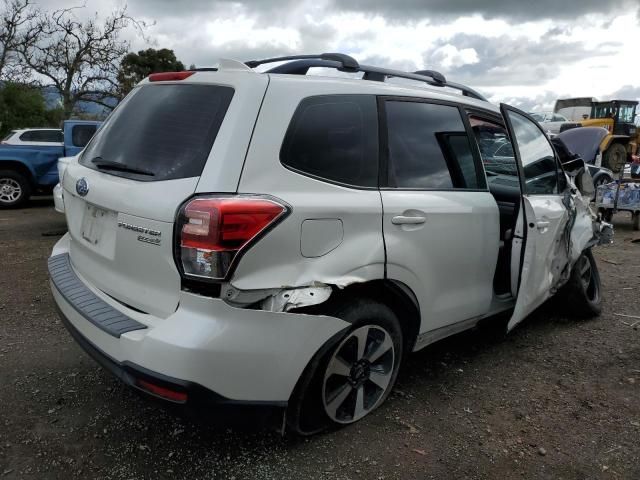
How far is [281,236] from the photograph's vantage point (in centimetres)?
214

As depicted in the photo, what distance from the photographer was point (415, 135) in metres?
2.88

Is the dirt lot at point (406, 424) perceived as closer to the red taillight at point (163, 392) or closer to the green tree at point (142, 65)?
the red taillight at point (163, 392)

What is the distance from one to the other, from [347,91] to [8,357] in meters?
2.77

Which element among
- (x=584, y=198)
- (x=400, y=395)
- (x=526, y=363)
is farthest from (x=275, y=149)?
(x=584, y=198)

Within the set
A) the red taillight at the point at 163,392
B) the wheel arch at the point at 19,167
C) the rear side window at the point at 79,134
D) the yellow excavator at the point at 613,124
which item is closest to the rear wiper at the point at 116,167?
the red taillight at the point at 163,392

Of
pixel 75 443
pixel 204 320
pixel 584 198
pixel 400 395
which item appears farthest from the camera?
pixel 584 198

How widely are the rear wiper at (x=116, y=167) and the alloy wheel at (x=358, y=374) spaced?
3.84ft

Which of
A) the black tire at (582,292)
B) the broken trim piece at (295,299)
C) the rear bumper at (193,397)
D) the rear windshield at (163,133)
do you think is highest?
the rear windshield at (163,133)

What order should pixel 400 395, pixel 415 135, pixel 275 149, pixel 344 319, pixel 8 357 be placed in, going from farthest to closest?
pixel 8 357 → pixel 400 395 → pixel 415 135 → pixel 344 319 → pixel 275 149

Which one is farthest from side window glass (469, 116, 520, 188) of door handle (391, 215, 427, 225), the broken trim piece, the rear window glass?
the rear window glass

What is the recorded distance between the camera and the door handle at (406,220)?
258 cm

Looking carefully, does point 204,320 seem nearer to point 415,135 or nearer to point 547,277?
point 415,135

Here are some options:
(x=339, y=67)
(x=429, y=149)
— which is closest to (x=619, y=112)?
(x=429, y=149)

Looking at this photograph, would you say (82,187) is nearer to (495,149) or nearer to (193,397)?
(193,397)
